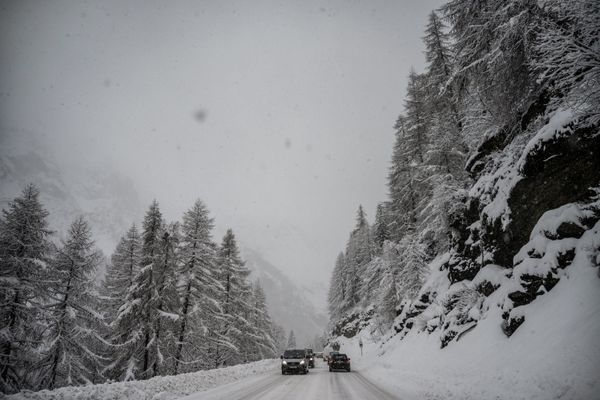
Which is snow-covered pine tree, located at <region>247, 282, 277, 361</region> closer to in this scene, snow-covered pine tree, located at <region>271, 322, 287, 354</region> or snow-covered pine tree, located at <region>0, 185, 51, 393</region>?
snow-covered pine tree, located at <region>271, 322, 287, 354</region>

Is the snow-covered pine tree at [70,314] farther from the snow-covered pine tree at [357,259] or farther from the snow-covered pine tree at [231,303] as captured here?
the snow-covered pine tree at [357,259]

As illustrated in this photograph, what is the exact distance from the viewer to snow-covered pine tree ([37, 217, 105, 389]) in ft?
62.5

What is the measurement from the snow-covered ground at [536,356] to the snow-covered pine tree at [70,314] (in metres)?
19.1

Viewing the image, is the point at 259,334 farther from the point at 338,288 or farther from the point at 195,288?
the point at 338,288

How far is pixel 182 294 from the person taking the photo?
24.4m

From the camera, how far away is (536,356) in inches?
323

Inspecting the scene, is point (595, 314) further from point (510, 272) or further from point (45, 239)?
point (45, 239)

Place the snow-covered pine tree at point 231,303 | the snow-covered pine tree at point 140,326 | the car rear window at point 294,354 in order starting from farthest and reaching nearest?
the snow-covered pine tree at point 231,303, the car rear window at point 294,354, the snow-covered pine tree at point 140,326

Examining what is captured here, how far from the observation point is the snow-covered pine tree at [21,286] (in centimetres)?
1645

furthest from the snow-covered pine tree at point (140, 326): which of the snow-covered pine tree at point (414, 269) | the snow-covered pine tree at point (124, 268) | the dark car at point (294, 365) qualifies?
the snow-covered pine tree at point (414, 269)

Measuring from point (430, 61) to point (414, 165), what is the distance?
29.2 ft

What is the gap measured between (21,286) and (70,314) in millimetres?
3895

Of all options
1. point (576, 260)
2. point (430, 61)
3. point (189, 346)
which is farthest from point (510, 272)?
point (189, 346)

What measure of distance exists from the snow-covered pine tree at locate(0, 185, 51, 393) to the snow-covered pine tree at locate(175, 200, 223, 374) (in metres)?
8.30
